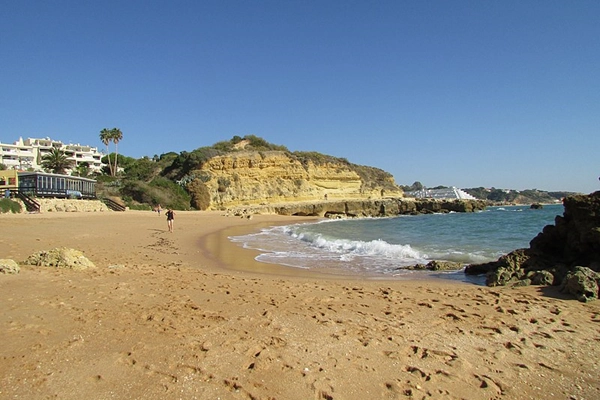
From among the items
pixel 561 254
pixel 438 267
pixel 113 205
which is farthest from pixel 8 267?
pixel 113 205

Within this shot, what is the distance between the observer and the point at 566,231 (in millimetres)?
8438

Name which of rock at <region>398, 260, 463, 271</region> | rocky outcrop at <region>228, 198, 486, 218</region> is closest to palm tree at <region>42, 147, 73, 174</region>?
rocky outcrop at <region>228, 198, 486, 218</region>

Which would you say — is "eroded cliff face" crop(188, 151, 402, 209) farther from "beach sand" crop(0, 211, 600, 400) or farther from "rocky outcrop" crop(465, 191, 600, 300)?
"beach sand" crop(0, 211, 600, 400)

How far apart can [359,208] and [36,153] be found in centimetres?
6782

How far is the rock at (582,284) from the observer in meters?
5.95

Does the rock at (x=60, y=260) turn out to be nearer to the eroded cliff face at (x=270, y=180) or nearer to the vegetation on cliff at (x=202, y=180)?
the vegetation on cliff at (x=202, y=180)

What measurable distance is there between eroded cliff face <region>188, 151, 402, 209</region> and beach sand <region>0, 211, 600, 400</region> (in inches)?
1548

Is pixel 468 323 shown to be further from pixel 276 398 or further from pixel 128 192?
pixel 128 192

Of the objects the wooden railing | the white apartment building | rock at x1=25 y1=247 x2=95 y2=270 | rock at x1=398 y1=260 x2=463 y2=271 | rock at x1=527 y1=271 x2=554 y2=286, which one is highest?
the white apartment building

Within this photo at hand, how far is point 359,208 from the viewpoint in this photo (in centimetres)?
5456

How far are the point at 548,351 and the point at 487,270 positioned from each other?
504 centimetres

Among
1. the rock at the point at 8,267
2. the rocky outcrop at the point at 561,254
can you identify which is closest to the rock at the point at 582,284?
the rocky outcrop at the point at 561,254

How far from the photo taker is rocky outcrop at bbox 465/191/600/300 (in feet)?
23.6

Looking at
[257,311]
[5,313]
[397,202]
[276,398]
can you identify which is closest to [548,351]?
[276,398]
